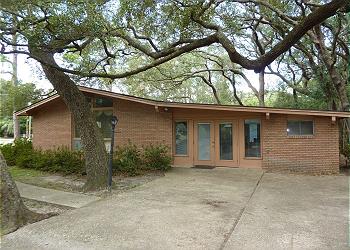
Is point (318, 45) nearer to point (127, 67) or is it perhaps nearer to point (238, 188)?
point (238, 188)

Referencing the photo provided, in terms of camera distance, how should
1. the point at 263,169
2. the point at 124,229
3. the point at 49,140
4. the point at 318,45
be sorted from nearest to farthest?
the point at 124,229, the point at 263,169, the point at 318,45, the point at 49,140

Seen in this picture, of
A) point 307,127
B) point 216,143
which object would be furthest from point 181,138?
point 307,127

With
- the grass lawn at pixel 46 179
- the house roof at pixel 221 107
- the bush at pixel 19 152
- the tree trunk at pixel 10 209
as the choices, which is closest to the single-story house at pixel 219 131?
the house roof at pixel 221 107

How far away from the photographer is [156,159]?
12.1 meters

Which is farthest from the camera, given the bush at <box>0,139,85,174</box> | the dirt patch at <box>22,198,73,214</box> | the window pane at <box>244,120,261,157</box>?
the window pane at <box>244,120,261,157</box>

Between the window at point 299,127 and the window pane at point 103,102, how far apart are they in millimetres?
7718

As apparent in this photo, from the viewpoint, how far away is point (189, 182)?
9.58 m

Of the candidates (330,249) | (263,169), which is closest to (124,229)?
(330,249)

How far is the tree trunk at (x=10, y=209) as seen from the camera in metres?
5.16

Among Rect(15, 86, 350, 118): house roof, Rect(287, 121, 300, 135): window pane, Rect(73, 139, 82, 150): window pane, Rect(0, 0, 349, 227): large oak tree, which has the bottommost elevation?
Rect(73, 139, 82, 150): window pane

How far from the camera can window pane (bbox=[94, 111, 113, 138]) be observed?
1394 cm

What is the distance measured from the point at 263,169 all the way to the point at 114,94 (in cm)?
692

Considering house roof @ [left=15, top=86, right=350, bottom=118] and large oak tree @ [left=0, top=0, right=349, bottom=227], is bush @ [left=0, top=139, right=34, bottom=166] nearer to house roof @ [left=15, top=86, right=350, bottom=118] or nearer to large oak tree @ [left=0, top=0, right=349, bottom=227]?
house roof @ [left=15, top=86, right=350, bottom=118]

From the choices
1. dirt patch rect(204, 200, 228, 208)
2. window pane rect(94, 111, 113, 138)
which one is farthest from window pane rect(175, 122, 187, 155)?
dirt patch rect(204, 200, 228, 208)
